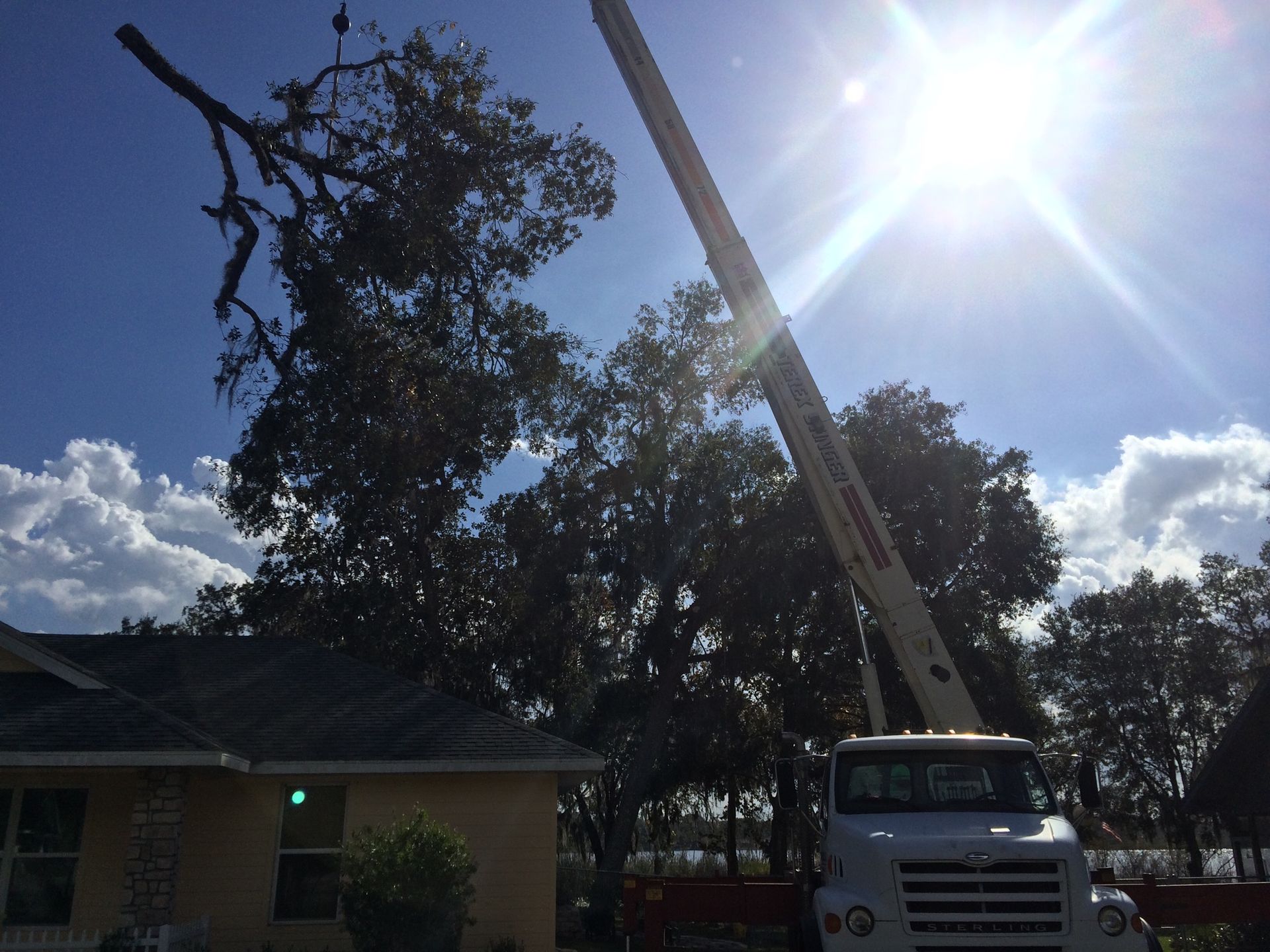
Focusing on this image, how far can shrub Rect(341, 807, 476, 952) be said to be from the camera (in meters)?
10.4

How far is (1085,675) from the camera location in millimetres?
36844

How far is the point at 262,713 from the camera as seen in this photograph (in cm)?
1387

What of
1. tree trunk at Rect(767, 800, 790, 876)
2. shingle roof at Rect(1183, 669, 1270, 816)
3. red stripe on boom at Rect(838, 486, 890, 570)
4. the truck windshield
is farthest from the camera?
tree trunk at Rect(767, 800, 790, 876)

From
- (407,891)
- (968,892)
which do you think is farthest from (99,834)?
(968,892)

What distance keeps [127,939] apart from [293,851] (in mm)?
2533

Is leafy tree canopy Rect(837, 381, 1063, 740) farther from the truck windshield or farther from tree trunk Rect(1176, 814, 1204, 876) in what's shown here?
the truck windshield

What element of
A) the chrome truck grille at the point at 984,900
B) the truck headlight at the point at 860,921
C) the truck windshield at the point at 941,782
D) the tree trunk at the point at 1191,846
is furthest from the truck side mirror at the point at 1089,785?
the tree trunk at the point at 1191,846

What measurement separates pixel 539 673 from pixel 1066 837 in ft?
68.5

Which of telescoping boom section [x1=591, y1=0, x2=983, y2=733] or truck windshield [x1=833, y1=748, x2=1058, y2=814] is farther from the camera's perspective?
telescoping boom section [x1=591, y1=0, x2=983, y2=733]

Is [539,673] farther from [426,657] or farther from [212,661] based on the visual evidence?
[212,661]

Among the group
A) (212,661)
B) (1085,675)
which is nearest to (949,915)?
(212,661)

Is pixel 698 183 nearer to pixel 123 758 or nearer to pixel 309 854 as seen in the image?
pixel 123 758

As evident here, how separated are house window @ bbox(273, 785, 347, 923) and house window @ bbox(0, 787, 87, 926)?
2.51 meters

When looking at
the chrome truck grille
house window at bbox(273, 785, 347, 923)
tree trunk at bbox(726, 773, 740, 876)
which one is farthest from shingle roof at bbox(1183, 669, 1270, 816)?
tree trunk at bbox(726, 773, 740, 876)
